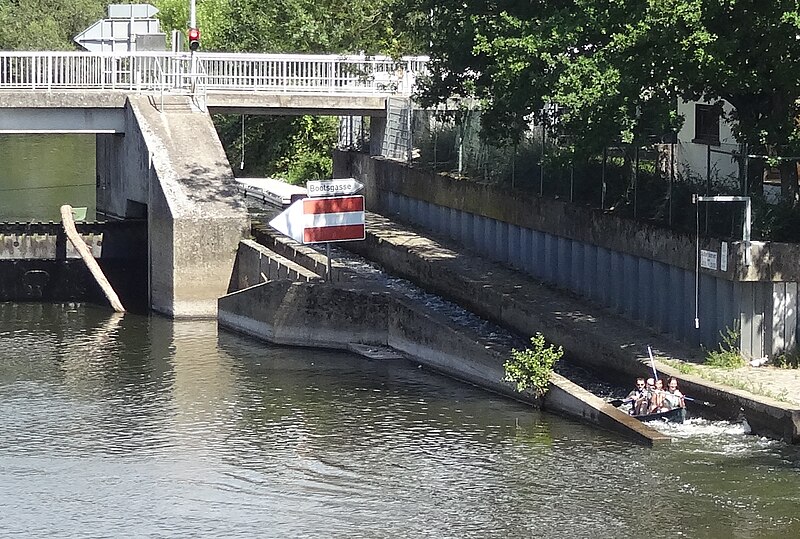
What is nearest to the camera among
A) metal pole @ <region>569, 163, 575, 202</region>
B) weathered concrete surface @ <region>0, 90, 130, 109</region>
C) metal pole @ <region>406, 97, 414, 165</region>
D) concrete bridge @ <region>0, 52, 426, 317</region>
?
metal pole @ <region>569, 163, 575, 202</region>

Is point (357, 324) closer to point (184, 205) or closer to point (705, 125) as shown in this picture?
point (184, 205)

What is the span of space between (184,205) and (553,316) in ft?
37.9

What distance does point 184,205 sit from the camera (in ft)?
128

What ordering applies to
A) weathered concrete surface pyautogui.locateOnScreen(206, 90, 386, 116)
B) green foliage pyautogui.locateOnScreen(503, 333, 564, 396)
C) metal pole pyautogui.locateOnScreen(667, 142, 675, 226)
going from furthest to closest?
1. weathered concrete surface pyautogui.locateOnScreen(206, 90, 386, 116)
2. metal pole pyautogui.locateOnScreen(667, 142, 675, 226)
3. green foliage pyautogui.locateOnScreen(503, 333, 564, 396)

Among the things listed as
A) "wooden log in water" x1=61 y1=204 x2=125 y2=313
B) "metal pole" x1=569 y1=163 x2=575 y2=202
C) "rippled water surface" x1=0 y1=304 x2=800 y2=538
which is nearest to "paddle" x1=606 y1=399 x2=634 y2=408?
"rippled water surface" x1=0 y1=304 x2=800 y2=538

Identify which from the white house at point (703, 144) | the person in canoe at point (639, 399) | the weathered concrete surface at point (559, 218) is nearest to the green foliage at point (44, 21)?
the weathered concrete surface at point (559, 218)

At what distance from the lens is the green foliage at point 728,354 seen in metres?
27.4

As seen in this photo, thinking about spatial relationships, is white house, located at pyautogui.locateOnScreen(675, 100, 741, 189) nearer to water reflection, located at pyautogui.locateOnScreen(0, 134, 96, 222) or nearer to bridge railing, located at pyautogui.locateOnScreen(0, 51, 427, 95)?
bridge railing, located at pyautogui.locateOnScreen(0, 51, 427, 95)

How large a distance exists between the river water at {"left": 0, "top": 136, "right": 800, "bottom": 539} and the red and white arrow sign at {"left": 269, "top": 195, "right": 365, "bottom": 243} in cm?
318

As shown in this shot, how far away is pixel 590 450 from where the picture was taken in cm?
2505

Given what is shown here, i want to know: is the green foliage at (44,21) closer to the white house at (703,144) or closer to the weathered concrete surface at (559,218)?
the weathered concrete surface at (559,218)

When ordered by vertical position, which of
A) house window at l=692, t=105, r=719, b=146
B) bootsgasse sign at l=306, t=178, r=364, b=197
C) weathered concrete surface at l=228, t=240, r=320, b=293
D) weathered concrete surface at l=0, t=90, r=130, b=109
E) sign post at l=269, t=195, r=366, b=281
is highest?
weathered concrete surface at l=0, t=90, r=130, b=109

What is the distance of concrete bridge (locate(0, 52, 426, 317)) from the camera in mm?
38750

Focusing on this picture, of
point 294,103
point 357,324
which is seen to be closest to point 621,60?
point 357,324
